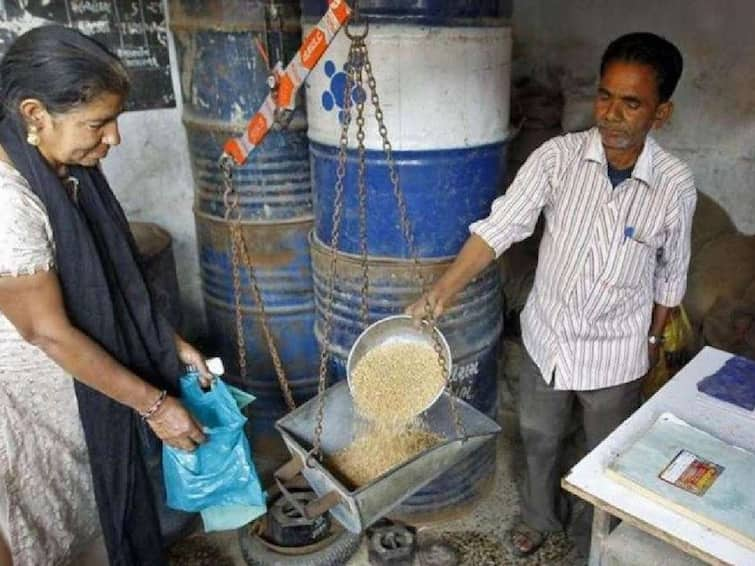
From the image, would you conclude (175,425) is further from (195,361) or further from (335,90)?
(335,90)

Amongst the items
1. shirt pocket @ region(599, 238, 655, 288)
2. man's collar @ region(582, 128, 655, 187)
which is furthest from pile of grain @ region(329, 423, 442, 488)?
man's collar @ region(582, 128, 655, 187)

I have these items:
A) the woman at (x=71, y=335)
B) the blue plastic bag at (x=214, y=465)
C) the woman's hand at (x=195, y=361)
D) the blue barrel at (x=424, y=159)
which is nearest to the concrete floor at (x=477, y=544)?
the blue barrel at (x=424, y=159)

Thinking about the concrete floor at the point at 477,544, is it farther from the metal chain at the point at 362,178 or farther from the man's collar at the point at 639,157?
the man's collar at the point at 639,157

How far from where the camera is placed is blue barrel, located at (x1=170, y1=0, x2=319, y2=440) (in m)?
2.16

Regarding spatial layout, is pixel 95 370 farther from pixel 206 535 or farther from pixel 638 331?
pixel 638 331

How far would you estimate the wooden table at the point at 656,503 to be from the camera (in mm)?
1032

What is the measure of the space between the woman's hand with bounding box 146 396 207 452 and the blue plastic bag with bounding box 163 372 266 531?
0.06 m

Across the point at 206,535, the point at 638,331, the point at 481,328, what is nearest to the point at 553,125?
the point at 481,328

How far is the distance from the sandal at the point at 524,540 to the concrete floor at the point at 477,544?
0.7 inches

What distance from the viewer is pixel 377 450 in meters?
1.65

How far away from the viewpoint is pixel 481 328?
6.89ft

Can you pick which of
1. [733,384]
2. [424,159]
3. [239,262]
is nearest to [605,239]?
[733,384]

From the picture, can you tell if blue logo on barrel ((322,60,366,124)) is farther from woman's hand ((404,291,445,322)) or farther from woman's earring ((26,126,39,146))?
woman's earring ((26,126,39,146))

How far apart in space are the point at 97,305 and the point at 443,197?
99cm
